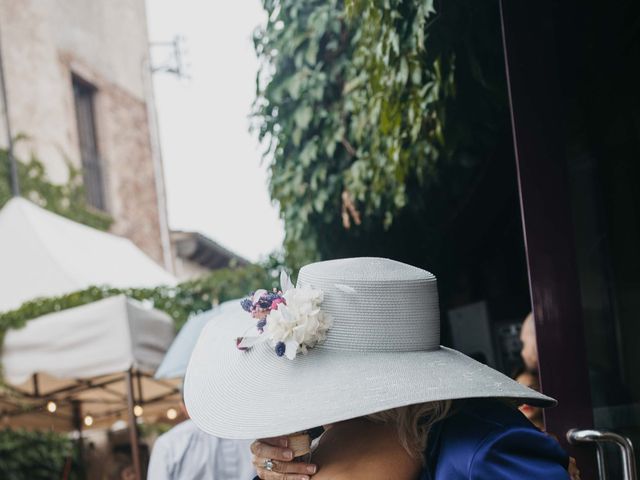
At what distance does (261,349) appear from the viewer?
6.32 feet

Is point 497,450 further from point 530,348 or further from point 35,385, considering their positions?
point 35,385

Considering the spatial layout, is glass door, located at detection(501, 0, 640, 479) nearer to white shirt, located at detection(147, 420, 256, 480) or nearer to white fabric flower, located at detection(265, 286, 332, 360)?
white fabric flower, located at detection(265, 286, 332, 360)

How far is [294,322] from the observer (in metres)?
1.79

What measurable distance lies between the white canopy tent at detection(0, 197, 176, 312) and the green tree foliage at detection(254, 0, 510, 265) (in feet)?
6.26

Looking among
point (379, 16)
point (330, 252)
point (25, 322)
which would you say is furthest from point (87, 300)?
point (379, 16)

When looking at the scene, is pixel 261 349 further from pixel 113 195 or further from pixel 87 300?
pixel 113 195

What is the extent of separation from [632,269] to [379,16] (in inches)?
57.9

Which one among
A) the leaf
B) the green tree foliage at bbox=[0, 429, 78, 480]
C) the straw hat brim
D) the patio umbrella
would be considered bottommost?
the green tree foliage at bbox=[0, 429, 78, 480]

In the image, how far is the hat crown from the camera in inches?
71.9

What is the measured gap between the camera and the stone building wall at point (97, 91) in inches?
510

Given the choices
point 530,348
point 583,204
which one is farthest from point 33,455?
point 583,204

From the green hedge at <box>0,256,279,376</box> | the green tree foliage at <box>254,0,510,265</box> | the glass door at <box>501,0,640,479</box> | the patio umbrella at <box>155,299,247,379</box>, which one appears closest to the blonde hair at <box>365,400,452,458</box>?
the glass door at <box>501,0,640,479</box>

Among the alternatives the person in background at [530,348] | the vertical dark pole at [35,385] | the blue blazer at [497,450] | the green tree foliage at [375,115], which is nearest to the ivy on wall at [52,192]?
the vertical dark pole at [35,385]

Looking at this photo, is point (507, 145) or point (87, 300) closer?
point (507, 145)
